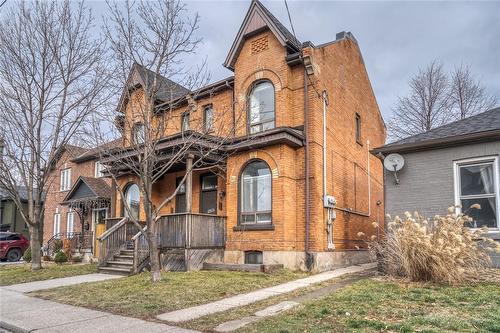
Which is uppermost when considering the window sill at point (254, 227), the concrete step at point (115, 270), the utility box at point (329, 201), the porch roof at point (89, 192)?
the porch roof at point (89, 192)

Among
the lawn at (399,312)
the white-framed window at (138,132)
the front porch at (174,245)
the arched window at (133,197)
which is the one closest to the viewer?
the lawn at (399,312)

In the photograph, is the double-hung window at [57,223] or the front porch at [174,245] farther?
the double-hung window at [57,223]

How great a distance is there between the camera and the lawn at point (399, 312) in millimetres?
5492

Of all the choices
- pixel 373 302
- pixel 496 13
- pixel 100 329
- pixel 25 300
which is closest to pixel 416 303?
pixel 373 302

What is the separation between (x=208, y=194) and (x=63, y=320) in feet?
29.5

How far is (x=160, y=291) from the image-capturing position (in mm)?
9125

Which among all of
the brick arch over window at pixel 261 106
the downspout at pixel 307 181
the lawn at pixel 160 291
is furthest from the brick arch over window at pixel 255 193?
the lawn at pixel 160 291

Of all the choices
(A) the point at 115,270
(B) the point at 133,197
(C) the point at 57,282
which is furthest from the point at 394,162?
(B) the point at 133,197

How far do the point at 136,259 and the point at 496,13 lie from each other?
13943 mm

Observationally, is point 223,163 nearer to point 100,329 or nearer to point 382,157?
point 382,157

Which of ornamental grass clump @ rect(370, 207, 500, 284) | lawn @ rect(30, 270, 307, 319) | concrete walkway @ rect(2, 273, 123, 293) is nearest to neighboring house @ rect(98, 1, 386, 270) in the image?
lawn @ rect(30, 270, 307, 319)

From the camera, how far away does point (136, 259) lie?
1282 cm

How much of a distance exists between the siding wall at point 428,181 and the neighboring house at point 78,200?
45.1ft

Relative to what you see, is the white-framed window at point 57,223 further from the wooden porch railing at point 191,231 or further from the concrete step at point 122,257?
the wooden porch railing at point 191,231
